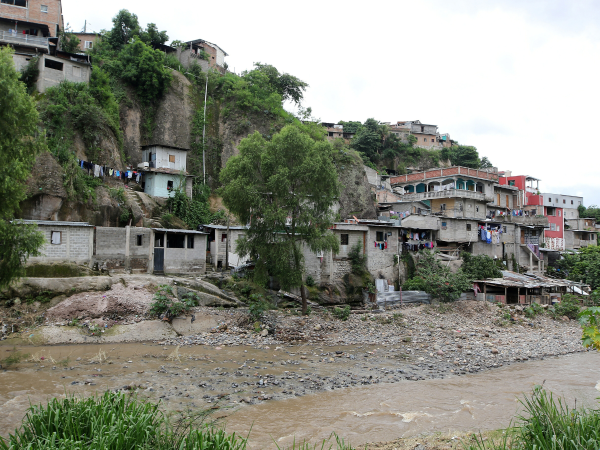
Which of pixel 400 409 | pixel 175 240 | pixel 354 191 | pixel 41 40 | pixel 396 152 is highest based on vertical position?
pixel 41 40

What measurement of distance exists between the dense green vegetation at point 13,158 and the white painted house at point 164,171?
19.6 meters

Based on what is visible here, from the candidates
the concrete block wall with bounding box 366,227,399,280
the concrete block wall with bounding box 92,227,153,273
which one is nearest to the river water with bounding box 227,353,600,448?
the concrete block wall with bounding box 366,227,399,280

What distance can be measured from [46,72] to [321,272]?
86.6 ft

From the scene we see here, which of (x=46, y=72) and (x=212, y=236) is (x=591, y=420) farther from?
(x=46, y=72)

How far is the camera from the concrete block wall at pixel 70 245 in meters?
22.9

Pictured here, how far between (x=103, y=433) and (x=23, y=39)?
40.6 metres

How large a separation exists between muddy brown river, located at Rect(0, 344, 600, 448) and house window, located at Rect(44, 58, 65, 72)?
24.9 metres

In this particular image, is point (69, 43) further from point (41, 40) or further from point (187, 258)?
point (187, 258)

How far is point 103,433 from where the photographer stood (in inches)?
238

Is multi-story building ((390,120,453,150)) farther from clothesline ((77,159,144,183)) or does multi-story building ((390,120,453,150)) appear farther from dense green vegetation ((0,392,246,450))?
dense green vegetation ((0,392,246,450))

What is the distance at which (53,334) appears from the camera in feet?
60.0

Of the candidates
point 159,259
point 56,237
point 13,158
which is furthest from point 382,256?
point 13,158

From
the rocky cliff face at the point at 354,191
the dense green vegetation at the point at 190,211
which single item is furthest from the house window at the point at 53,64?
the rocky cliff face at the point at 354,191

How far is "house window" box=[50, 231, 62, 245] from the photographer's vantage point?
75.8 ft
